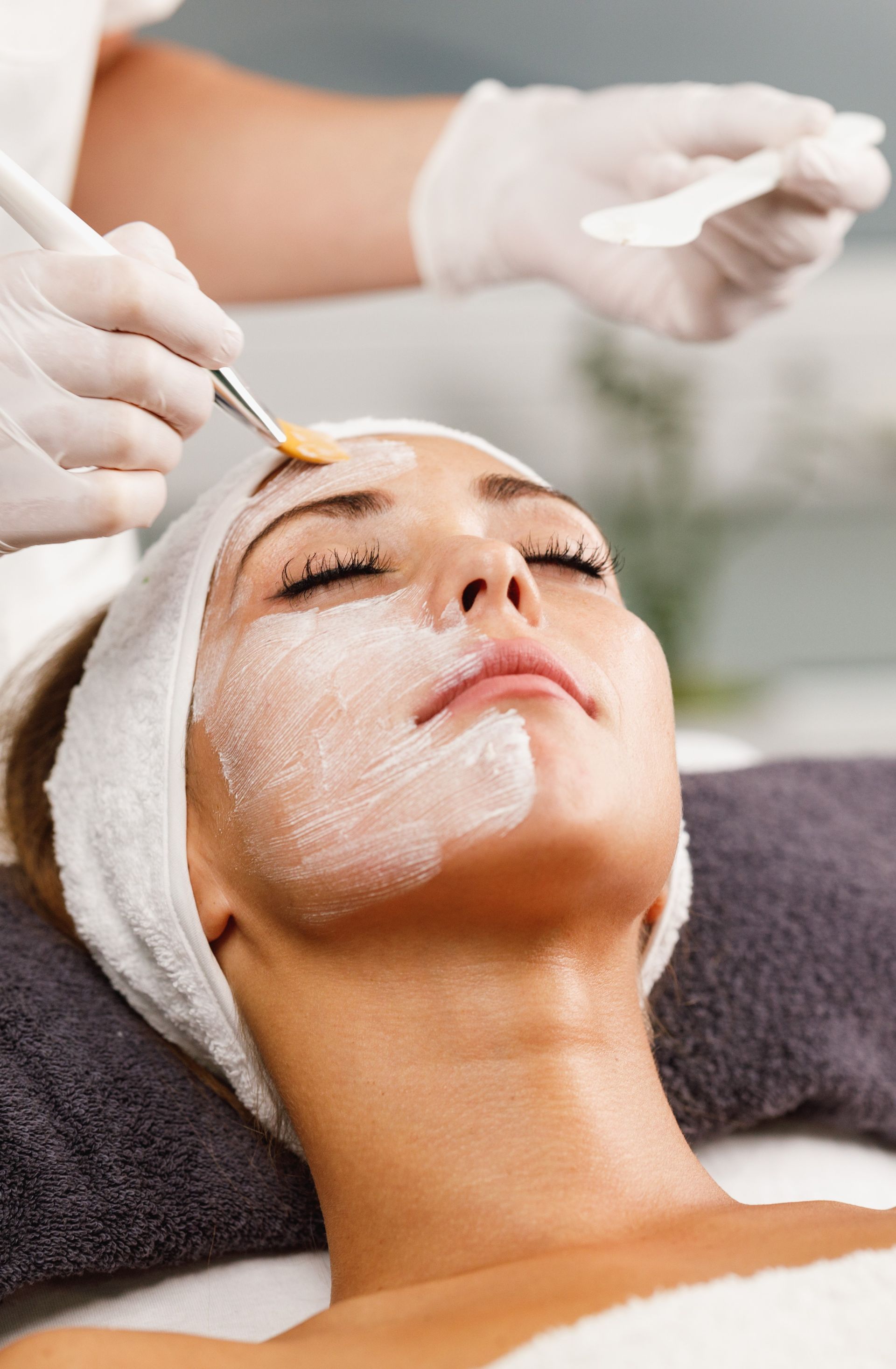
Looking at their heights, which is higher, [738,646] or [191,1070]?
[191,1070]

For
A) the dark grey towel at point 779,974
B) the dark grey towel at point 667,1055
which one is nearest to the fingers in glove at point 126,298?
the dark grey towel at point 667,1055

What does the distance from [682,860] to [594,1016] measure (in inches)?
13.8

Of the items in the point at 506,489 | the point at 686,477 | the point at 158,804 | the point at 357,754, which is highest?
the point at 506,489

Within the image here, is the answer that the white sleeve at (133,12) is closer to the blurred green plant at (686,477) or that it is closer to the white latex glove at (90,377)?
the white latex glove at (90,377)

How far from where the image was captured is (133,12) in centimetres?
165

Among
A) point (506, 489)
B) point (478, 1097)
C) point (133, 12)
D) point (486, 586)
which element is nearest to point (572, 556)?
point (506, 489)

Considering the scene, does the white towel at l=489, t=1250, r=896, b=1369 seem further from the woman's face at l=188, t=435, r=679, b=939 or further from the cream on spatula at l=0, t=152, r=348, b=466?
the cream on spatula at l=0, t=152, r=348, b=466

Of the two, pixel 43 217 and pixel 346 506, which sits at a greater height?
pixel 43 217

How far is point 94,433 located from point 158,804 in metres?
0.35

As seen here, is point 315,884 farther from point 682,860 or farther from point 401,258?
point 401,258

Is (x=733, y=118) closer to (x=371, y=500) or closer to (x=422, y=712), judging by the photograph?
(x=371, y=500)

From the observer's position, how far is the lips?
34.7 inches

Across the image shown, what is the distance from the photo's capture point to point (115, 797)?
1091 mm

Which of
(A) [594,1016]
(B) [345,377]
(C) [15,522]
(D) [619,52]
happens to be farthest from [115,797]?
(D) [619,52]
